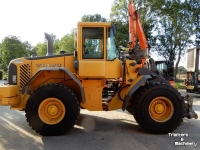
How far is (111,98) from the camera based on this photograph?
21.6 feet

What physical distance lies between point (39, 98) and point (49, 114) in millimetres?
471

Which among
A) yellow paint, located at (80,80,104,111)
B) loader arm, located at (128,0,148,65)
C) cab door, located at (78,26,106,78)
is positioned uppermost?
loader arm, located at (128,0,148,65)

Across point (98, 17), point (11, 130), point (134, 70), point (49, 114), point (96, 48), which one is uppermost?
point (98, 17)

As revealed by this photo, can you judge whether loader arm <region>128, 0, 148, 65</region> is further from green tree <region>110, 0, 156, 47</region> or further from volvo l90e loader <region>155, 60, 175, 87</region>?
green tree <region>110, 0, 156, 47</region>

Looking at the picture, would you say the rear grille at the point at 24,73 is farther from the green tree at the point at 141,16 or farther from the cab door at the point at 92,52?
the green tree at the point at 141,16

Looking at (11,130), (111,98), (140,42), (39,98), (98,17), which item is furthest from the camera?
(98,17)

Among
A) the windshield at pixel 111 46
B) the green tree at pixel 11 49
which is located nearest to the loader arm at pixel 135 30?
the windshield at pixel 111 46

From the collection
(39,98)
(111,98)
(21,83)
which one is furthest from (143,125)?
(21,83)

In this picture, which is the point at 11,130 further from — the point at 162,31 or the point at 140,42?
the point at 162,31

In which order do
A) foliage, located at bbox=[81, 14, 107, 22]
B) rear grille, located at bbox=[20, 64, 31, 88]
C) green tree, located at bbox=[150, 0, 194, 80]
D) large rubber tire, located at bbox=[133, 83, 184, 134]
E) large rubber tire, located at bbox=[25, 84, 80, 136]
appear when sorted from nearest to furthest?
large rubber tire, located at bbox=[25, 84, 80, 136], large rubber tire, located at bbox=[133, 83, 184, 134], rear grille, located at bbox=[20, 64, 31, 88], green tree, located at bbox=[150, 0, 194, 80], foliage, located at bbox=[81, 14, 107, 22]

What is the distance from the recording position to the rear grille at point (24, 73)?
6312 millimetres

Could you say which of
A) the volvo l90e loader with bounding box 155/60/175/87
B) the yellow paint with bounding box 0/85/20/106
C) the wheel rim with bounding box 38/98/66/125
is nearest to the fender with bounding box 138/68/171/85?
the wheel rim with bounding box 38/98/66/125

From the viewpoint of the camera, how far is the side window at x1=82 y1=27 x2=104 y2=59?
597 centimetres

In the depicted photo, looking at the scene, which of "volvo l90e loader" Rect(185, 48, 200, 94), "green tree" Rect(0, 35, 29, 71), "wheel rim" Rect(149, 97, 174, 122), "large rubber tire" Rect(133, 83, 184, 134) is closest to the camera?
"large rubber tire" Rect(133, 83, 184, 134)
